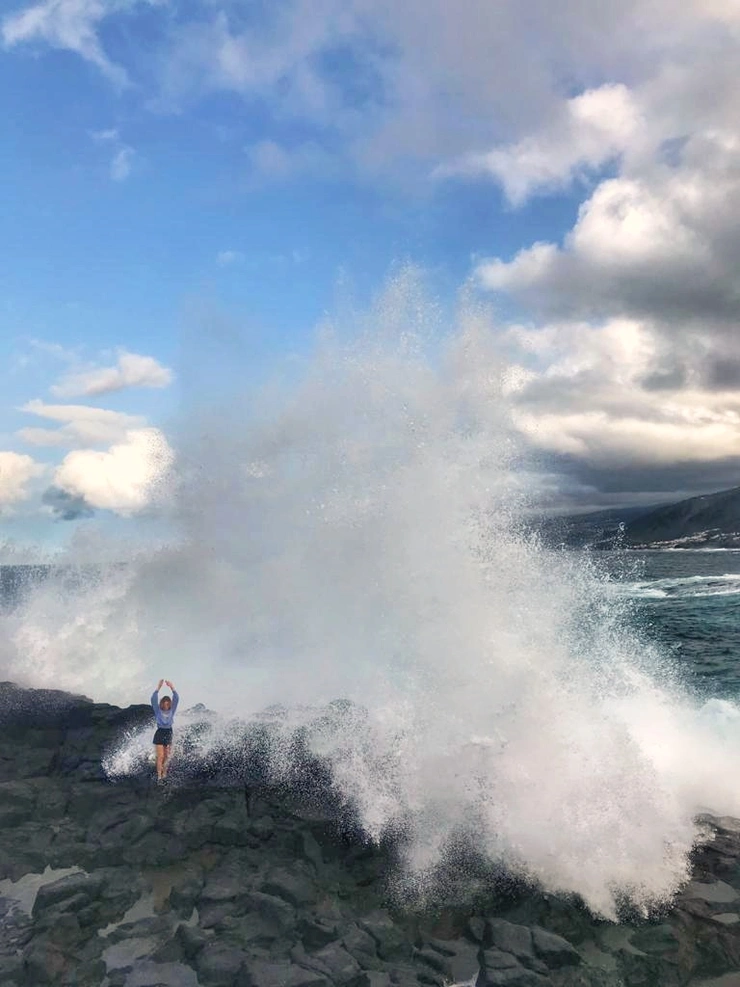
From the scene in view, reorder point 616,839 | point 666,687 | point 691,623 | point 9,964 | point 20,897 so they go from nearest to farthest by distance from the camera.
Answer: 1. point 9,964
2. point 20,897
3. point 616,839
4. point 666,687
5. point 691,623

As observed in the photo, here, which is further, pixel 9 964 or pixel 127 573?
pixel 127 573

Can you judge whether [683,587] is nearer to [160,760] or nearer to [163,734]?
[163,734]

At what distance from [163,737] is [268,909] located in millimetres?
5304

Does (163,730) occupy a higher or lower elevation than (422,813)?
higher

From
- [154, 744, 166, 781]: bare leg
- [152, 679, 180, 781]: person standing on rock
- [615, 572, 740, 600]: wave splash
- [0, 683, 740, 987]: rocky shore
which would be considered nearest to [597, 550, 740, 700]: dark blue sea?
[615, 572, 740, 600]: wave splash

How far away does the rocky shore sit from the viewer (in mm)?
8828

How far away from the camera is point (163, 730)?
46.8ft

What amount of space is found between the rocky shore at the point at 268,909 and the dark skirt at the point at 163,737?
76 centimetres

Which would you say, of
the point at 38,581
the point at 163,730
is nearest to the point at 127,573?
the point at 38,581

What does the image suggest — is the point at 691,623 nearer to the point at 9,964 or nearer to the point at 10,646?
the point at 10,646

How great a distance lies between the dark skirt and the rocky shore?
76 centimetres

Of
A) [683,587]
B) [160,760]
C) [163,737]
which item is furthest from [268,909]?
[683,587]

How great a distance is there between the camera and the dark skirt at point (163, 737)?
14.0 meters

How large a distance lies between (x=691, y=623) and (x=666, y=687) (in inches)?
996
